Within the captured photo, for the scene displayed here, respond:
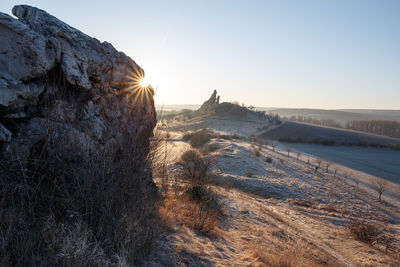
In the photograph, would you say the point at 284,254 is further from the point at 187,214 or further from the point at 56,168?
the point at 56,168

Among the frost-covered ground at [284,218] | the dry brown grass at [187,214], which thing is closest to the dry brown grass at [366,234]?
the frost-covered ground at [284,218]

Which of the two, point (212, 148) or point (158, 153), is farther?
point (212, 148)

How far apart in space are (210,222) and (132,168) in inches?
121

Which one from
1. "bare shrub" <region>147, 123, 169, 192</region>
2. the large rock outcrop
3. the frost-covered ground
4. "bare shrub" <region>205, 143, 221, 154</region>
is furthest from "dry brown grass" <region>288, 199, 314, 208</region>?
"bare shrub" <region>205, 143, 221, 154</region>

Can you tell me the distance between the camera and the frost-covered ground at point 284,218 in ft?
15.9

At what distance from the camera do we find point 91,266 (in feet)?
9.22

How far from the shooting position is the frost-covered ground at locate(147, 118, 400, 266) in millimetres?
4852

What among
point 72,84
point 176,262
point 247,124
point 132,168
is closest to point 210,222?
point 176,262

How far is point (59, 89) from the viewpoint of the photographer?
Answer: 15.5 ft

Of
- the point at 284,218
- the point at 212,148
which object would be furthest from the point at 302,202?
the point at 212,148

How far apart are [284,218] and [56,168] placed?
9.73 meters

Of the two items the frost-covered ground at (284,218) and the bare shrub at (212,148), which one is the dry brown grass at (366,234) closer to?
the frost-covered ground at (284,218)

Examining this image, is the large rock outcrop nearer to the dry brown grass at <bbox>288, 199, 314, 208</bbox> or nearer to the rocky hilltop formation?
the rocky hilltop formation

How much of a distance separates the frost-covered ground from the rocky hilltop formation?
3.32 feet
